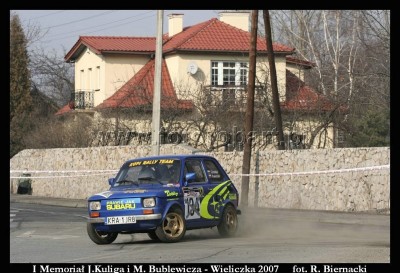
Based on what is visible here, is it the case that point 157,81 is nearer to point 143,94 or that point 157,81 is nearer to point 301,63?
point 143,94

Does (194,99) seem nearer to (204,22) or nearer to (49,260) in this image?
(204,22)

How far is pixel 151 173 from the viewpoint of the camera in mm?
17438

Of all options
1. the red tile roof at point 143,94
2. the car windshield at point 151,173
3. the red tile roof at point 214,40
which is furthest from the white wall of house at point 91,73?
the car windshield at point 151,173

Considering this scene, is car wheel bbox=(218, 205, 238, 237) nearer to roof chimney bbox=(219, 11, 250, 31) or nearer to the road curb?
the road curb

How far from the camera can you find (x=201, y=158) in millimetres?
18234

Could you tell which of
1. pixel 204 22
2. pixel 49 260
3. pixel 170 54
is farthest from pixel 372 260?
pixel 204 22

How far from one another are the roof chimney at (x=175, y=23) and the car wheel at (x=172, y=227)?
1554 inches

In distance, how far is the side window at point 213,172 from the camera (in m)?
18.2

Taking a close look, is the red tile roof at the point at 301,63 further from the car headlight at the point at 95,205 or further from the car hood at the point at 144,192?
the car headlight at the point at 95,205

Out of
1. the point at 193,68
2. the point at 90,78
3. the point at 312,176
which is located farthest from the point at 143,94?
the point at 312,176

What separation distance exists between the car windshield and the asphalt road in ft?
3.93

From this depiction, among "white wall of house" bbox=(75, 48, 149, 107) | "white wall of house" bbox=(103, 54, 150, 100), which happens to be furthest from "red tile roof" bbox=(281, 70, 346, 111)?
"white wall of house" bbox=(75, 48, 149, 107)

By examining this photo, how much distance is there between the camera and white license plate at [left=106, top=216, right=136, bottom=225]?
16312mm

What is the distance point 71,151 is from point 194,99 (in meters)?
6.70
